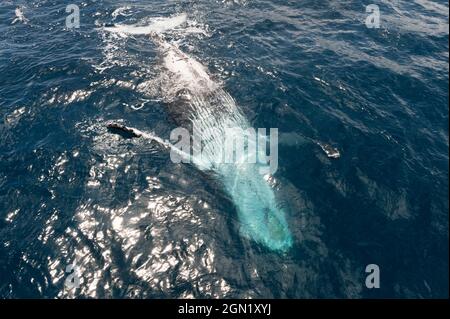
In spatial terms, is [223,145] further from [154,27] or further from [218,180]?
[154,27]

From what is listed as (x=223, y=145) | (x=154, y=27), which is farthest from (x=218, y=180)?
(x=154, y=27)

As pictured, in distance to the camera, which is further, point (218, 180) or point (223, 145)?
point (223, 145)

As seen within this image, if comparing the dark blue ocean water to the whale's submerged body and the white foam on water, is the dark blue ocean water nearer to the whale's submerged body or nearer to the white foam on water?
the whale's submerged body

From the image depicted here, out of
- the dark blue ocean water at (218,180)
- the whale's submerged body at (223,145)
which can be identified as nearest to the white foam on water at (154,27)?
the dark blue ocean water at (218,180)

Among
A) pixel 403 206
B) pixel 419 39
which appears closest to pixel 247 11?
pixel 419 39

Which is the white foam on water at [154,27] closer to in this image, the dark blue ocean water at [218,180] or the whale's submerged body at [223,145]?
the dark blue ocean water at [218,180]

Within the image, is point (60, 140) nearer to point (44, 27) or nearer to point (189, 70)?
point (189, 70)
